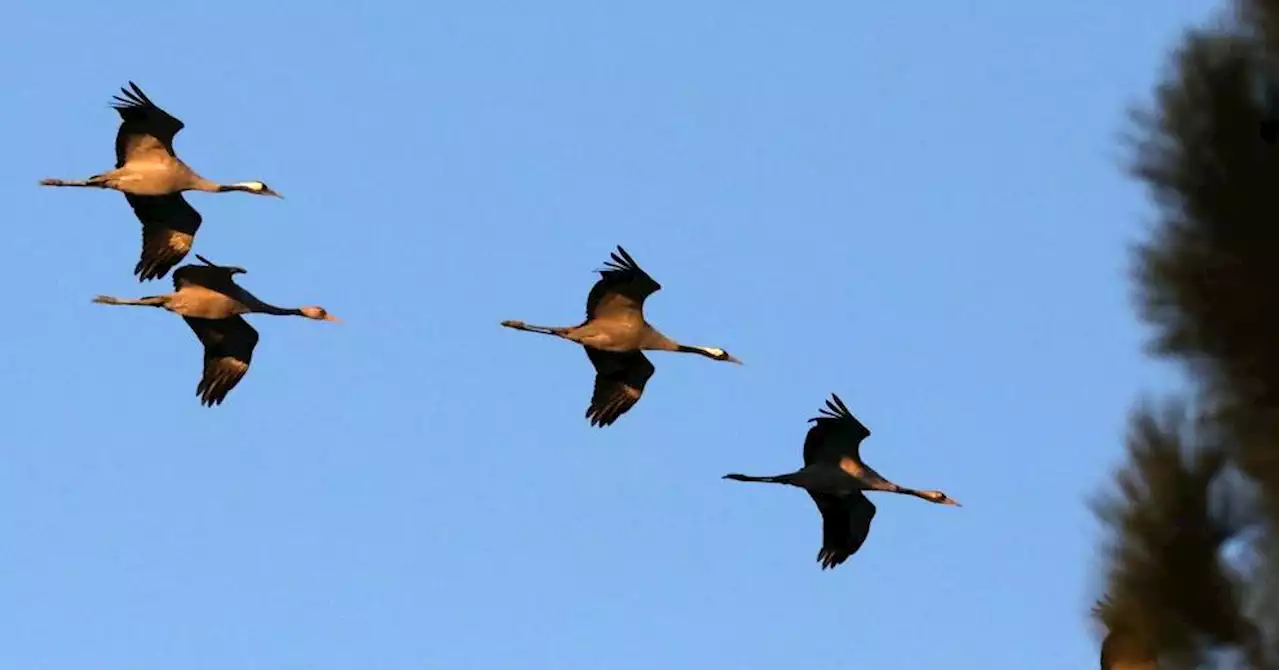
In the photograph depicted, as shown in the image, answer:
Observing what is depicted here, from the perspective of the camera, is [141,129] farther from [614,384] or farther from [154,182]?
[614,384]

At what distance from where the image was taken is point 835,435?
24844 mm

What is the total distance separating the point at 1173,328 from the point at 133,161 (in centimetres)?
1561

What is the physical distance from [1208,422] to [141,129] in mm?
15994

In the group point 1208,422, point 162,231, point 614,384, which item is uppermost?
point 614,384

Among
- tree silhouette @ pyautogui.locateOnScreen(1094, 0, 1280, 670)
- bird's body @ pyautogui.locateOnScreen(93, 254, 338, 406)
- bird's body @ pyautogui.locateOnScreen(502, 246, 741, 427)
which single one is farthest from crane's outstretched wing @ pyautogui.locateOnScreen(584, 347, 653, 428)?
tree silhouette @ pyautogui.locateOnScreen(1094, 0, 1280, 670)

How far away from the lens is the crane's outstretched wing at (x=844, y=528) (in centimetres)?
2545

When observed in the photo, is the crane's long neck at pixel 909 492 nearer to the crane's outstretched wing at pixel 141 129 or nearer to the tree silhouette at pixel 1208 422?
the crane's outstretched wing at pixel 141 129

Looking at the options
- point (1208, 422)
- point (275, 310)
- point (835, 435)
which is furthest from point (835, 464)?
point (1208, 422)

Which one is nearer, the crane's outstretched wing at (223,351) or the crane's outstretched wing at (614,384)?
the crane's outstretched wing at (614,384)

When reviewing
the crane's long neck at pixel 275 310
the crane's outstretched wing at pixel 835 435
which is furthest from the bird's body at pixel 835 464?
the crane's long neck at pixel 275 310

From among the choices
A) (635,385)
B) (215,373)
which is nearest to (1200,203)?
(635,385)

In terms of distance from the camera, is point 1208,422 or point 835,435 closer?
point 1208,422

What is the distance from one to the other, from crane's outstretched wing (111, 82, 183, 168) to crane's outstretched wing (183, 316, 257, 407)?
5.86 feet

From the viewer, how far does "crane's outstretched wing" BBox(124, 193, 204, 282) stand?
83.9 feet
